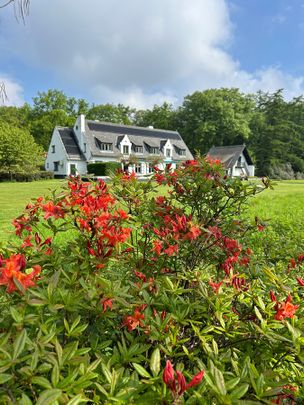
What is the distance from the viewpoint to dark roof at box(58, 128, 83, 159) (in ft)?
99.2

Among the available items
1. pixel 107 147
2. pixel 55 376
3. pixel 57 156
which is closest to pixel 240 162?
pixel 107 147

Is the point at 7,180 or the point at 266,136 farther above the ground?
the point at 266,136

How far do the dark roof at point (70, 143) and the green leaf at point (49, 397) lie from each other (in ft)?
100

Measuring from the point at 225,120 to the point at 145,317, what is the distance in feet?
143

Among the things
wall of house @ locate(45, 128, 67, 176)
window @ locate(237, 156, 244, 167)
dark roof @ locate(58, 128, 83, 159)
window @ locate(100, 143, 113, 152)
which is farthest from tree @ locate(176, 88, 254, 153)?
wall of house @ locate(45, 128, 67, 176)

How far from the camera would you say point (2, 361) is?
75cm

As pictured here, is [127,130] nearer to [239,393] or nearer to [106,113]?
[106,113]

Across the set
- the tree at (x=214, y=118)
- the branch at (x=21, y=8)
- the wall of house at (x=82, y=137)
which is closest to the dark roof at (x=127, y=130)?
the wall of house at (x=82, y=137)

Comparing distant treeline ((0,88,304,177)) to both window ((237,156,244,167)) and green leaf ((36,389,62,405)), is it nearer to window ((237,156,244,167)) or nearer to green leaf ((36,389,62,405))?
window ((237,156,244,167))

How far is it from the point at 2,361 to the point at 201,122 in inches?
1752

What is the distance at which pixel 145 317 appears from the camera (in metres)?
1.08

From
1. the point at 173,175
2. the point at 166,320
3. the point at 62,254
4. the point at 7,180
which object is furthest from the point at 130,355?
the point at 7,180

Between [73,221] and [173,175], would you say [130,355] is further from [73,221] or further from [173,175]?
[173,175]

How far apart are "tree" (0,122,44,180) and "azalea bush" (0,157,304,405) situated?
87.8 feet
